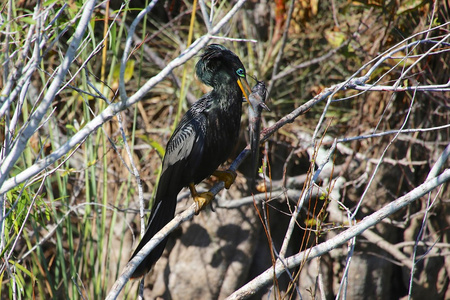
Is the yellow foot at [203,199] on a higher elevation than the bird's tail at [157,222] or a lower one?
higher

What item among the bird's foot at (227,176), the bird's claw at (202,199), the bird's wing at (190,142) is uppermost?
the bird's wing at (190,142)

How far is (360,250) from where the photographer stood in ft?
14.0

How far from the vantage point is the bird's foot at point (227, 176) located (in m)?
2.83

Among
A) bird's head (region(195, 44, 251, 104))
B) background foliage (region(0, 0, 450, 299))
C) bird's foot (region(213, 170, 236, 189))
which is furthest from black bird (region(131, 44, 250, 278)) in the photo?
background foliage (region(0, 0, 450, 299))

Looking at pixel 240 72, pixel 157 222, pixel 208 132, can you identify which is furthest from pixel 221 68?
pixel 157 222

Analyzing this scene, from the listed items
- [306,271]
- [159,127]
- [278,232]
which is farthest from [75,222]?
[306,271]

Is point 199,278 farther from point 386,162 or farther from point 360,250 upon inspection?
point 386,162

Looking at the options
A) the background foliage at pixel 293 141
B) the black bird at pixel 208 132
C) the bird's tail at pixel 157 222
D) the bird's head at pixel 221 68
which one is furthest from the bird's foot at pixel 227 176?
the background foliage at pixel 293 141

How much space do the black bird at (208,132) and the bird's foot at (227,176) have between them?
13cm

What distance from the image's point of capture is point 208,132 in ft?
8.86

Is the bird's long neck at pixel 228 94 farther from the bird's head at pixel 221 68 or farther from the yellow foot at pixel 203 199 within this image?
the yellow foot at pixel 203 199

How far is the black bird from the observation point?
269 centimetres

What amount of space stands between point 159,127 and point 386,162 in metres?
1.98

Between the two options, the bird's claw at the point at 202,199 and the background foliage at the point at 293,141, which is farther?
the background foliage at the point at 293,141
